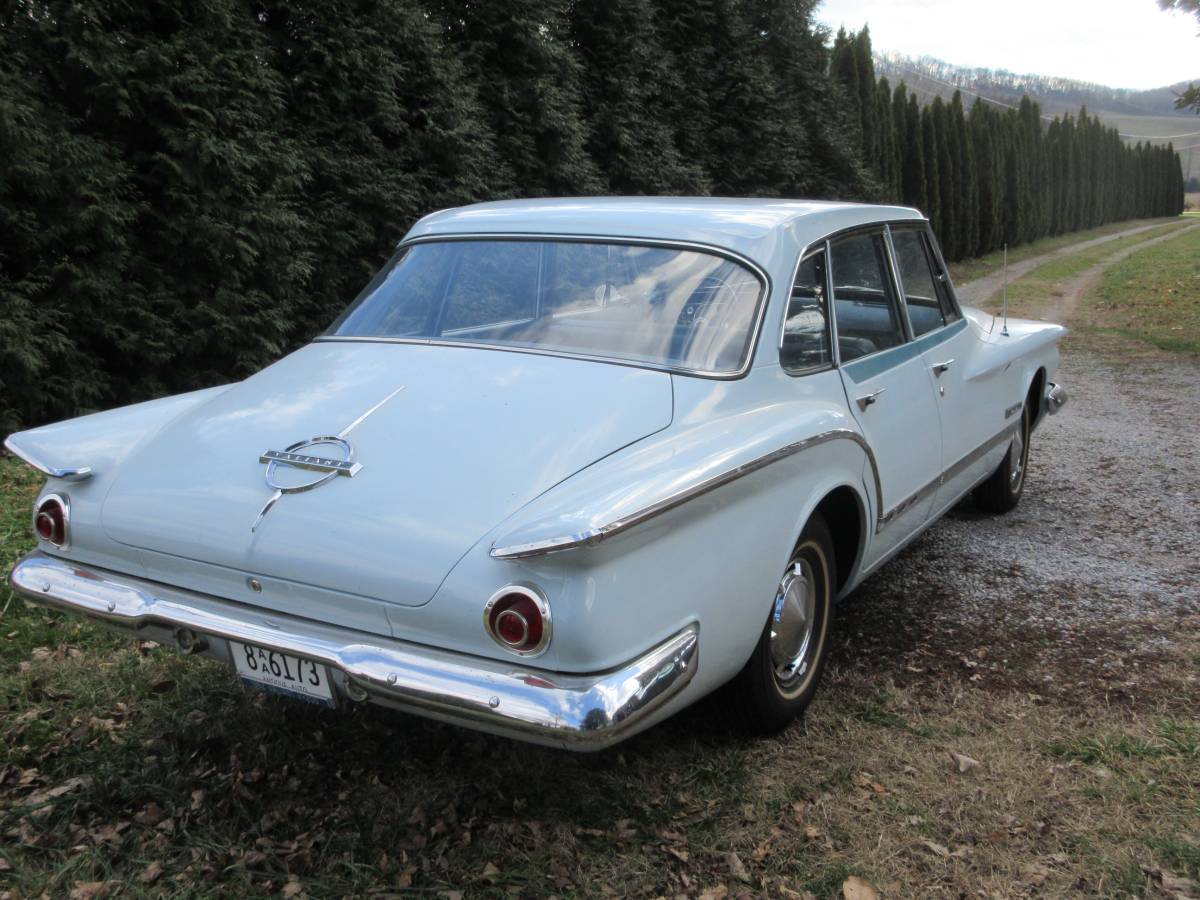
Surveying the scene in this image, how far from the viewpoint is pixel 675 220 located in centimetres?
344

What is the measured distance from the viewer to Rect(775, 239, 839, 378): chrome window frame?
3.26 metres

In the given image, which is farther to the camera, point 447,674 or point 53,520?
point 53,520

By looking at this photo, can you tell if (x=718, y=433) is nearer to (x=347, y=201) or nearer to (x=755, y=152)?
(x=347, y=201)

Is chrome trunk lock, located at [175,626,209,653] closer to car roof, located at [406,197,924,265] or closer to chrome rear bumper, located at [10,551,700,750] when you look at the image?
chrome rear bumper, located at [10,551,700,750]

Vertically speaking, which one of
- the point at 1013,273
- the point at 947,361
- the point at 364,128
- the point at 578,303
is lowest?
the point at 1013,273

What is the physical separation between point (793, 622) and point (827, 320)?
1.03m

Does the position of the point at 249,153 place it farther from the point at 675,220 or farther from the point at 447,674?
the point at 447,674

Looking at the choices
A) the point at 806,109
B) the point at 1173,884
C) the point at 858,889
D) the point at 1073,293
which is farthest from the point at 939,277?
the point at 1073,293

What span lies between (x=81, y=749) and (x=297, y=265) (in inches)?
182

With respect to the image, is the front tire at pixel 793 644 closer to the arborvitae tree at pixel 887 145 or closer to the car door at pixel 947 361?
the car door at pixel 947 361

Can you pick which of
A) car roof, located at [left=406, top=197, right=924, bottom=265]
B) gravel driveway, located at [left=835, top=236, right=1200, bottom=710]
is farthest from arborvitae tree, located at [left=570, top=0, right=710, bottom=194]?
car roof, located at [left=406, top=197, right=924, bottom=265]

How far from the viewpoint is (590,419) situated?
2770 millimetres

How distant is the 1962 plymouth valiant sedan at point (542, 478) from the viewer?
7.64 feet

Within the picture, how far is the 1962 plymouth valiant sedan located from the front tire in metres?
0.01
